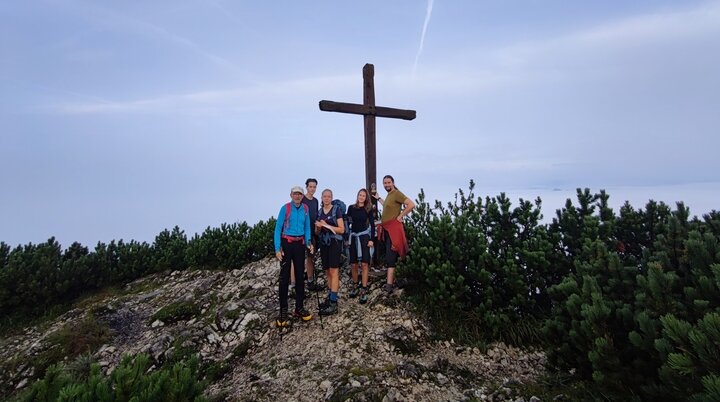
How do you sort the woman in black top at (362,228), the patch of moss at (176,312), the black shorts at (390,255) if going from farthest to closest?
the patch of moss at (176,312) → the woman in black top at (362,228) → the black shorts at (390,255)

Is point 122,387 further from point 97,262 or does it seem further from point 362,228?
point 97,262

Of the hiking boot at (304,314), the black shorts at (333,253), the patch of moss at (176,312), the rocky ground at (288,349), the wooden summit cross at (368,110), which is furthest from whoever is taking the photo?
the wooden summit cross at (368,110)

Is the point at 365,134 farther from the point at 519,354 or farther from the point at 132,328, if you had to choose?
the point at 132,328

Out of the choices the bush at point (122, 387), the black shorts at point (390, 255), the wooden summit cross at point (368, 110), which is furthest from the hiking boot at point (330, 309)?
the bush at point (122, 387)

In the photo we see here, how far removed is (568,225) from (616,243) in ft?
2.44

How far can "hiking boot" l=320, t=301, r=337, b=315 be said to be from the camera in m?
6.99

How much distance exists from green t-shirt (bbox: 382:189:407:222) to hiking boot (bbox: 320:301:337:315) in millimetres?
1958

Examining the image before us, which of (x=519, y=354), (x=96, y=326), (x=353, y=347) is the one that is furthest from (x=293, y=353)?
(x=96, y=326)

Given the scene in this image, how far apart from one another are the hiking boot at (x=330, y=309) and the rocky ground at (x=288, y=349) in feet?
0.36

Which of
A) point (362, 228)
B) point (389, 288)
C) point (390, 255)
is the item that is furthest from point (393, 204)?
point (389, 288)

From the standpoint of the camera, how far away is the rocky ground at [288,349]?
16.6 feet

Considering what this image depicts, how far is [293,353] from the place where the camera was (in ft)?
20.1

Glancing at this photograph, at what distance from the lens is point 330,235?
23.3 ft

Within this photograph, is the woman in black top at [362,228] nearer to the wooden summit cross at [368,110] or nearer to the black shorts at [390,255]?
the black shorts at [390,255]
